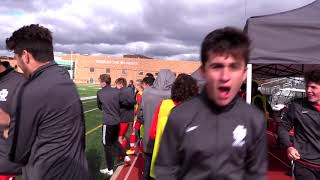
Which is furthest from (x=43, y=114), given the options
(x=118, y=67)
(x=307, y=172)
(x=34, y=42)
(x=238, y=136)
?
(x=118, y=67)

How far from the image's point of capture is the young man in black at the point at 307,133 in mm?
4352

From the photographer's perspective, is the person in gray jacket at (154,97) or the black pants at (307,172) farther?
the person in gray jacket at (154,97)

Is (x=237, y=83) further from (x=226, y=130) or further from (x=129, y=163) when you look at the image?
(x=129, y=163)

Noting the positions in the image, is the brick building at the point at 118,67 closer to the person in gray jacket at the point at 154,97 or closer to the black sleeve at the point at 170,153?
the person in gray jacket at the point at 154,97

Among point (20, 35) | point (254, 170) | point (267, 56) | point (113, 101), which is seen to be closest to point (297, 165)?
point (267, 56)

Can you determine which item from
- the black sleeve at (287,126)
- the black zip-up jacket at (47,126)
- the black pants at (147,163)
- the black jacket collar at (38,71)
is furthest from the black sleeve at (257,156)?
the black pants at (147,163)

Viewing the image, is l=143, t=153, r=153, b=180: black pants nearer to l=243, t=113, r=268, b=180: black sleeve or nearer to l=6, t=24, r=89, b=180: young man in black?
l=6, t=24, r=89, b=180: young man in black

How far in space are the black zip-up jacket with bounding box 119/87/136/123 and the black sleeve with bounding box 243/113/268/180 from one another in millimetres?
7181

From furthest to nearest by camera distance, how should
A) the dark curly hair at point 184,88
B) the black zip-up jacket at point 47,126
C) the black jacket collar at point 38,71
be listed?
the dark curly hair at point 184,88
the black jacket collar at point 38,71
the black zip-up jacket at point 47,126

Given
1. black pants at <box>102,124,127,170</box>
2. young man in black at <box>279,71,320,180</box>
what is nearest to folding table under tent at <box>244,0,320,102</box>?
young man in black at <box>279,71,320,180</box>

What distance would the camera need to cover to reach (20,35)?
315 cm

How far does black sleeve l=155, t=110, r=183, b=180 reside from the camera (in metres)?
2.18

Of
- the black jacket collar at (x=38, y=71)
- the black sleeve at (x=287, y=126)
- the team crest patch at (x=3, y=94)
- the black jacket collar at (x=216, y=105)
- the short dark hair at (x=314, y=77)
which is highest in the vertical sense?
the black jacket collar at (x=38, y=71)

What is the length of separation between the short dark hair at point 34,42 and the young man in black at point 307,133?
269 cm
